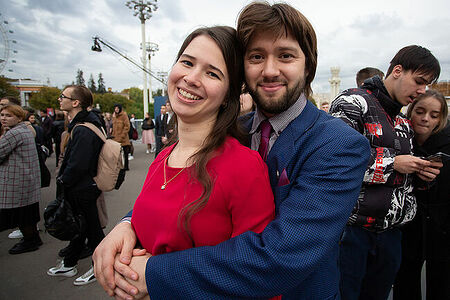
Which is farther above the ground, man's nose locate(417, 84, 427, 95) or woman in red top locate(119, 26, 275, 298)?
man's nose locate(417, 84, 427, 95)

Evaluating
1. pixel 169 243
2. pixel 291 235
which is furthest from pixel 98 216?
pixel 291 235

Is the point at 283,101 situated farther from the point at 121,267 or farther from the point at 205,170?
the point at 121,267

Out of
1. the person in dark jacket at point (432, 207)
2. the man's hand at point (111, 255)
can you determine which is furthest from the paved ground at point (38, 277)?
the person in dark jacket at point (432, 207)

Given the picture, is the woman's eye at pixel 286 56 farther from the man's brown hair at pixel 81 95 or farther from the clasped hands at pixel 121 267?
the man's brown hair at pixel 81 95

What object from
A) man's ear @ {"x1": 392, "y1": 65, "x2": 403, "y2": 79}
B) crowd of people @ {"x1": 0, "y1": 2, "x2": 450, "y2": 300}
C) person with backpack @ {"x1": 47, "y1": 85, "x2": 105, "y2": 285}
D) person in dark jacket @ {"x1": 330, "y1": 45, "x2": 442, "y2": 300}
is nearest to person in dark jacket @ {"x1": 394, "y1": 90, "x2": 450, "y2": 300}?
crowd of people @ {"x1": 0, "y1": 2, "x2": 450, "y2": 300}

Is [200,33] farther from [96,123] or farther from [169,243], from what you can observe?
[96,123]

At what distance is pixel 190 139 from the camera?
1.28 m

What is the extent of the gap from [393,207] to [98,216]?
3347 millimetres

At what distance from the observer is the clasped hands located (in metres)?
0.93

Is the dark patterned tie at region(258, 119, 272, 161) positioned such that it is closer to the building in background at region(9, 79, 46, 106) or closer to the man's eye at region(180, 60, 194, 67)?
the man's eye at region(180, 60, 194, 67)

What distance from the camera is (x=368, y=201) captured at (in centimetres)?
183

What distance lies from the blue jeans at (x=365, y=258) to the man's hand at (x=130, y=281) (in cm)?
161

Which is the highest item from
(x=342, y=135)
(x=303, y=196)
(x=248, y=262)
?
(x=342, y=135)

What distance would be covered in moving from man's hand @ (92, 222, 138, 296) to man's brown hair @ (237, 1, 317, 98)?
1113mm
